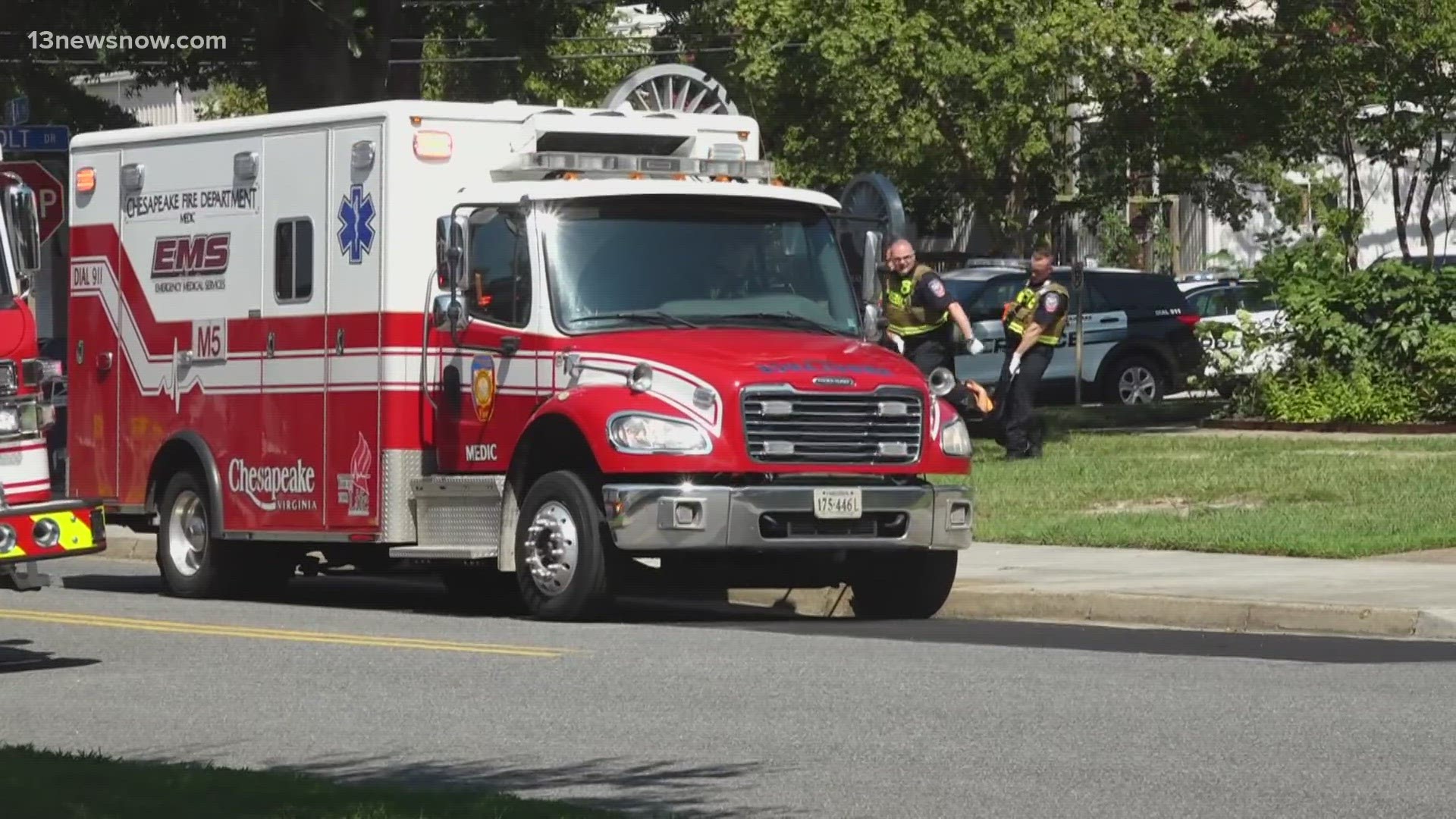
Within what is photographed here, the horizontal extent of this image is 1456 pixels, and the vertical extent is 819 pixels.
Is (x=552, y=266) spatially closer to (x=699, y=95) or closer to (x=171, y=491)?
(x=171, y=491)

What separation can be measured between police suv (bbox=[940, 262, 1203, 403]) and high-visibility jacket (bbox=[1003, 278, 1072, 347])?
848 cm

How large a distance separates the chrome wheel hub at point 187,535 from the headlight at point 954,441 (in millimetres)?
5116

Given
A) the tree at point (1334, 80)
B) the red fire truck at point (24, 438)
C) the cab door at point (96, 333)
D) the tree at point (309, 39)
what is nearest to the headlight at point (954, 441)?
the red fire truck at point (24, 438)

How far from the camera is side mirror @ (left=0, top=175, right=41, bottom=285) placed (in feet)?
41.5

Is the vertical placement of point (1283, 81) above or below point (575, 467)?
above

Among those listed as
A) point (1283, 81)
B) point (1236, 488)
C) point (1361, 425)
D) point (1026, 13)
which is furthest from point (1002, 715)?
point (1026, 13)

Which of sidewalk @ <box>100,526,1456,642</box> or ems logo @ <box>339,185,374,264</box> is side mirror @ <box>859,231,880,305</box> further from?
ems logo @ <box>339,185,374,264</box>

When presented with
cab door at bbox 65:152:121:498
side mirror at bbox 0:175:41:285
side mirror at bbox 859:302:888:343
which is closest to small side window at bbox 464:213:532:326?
side mirror at bbox 859:302:888:343

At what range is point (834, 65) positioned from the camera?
47656mm

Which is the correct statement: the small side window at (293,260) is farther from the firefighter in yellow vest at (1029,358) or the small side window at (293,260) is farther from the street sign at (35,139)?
the firefighter in yellow vest at (1029,358)

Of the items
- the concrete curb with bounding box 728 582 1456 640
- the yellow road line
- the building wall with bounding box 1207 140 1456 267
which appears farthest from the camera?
the building wall with bounding box 1207 140 1456 267

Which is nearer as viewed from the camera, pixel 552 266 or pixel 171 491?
pixel 552 266

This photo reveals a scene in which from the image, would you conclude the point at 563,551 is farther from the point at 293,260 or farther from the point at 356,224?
the point at 293,260

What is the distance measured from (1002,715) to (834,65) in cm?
3805
